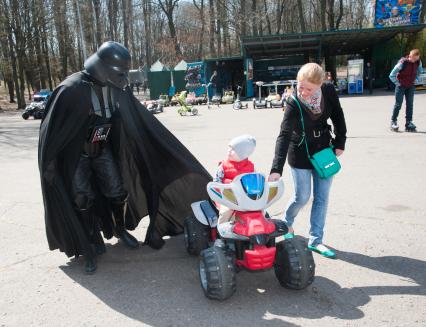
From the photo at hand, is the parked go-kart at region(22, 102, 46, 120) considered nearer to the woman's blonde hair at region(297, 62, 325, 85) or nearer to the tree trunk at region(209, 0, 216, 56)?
the woman's blonde hair at region(297, 62, 325, 85)


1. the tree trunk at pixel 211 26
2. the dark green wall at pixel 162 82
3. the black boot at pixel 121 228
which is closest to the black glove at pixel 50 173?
the black boot at pixel 121 228

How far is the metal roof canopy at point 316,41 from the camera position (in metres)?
26.4

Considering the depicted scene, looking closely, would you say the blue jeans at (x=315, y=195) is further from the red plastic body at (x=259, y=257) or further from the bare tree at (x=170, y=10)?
the bare tree at (x=170, y=10)

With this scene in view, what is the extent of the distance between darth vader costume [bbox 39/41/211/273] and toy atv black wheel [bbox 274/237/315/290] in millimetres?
1368

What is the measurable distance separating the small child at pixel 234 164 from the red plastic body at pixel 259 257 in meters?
0.30

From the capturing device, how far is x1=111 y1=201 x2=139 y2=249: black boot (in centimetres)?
442

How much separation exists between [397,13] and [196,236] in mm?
28668

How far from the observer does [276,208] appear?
5625 millimetres

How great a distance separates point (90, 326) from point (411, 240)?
10.5 ft

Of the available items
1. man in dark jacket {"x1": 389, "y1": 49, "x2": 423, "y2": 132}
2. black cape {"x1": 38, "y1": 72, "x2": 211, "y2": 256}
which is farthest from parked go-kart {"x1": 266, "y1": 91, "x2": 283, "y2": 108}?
black cape {"x1": 38, "y1": 72, "x2": 211, "y2": 256}

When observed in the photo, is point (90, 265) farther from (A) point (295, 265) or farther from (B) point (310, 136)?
(B) point (310, 136)

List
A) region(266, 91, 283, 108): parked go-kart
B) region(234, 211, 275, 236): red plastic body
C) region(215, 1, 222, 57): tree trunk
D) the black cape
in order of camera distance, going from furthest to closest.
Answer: region(215, 1, 222, 57): tree trunk < region(266, 91, 283, 108): parked go-kart < the black cape < region(234, 211, 275, 236): red plastic body

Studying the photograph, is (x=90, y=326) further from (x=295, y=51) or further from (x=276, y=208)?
(x=295, y=51)

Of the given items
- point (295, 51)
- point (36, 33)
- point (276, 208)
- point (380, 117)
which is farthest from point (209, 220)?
point (36, 33)
